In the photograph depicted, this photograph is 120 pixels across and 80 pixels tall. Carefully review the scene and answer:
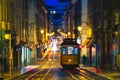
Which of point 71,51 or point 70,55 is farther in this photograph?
point 71,51

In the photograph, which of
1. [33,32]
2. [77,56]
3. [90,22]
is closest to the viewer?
[77,56]

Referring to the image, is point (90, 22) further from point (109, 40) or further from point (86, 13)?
point (109, 40)

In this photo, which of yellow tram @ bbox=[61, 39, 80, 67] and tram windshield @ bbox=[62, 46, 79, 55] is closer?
yellow tram @ bbox=[61, 39, 80, 67]

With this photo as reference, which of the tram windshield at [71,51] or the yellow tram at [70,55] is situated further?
the tram windshield at [71,51]

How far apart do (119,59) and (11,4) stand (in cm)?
1680

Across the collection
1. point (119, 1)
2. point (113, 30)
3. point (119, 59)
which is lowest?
point (119, 59)

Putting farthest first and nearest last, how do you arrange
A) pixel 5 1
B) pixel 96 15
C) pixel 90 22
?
pixel 90 22 → pixel 96 15 → pixel 5 1

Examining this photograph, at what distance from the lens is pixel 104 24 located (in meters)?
53.0

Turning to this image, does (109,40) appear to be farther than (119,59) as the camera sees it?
Yes

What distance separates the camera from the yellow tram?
5459cm

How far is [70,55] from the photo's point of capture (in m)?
54.8

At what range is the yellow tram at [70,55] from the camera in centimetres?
5459

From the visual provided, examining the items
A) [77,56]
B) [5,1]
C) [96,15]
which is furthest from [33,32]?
[5,1]

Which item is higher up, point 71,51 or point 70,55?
point 71,51
